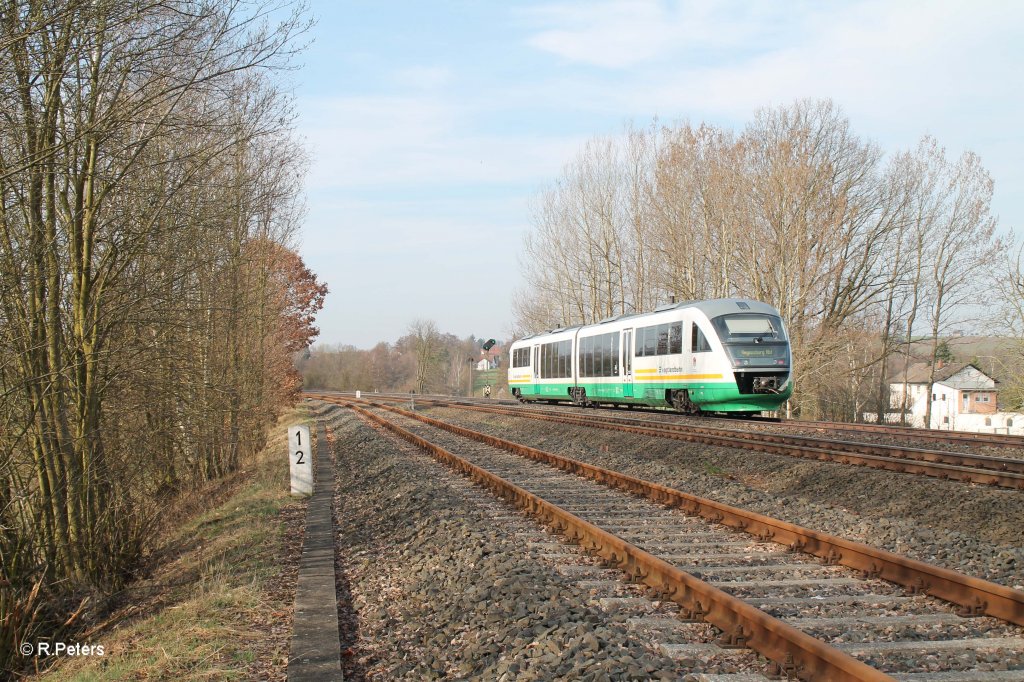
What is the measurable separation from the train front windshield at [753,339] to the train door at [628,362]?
5415 millimetres

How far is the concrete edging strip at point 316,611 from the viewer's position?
4973 millimetres

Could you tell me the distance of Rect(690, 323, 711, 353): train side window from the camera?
20.4 metres

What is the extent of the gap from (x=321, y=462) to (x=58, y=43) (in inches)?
443

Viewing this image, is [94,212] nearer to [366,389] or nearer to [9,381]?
[9,381]

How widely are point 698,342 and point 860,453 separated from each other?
7.44m

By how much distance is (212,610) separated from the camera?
21.6 ft

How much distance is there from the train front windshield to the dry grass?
11.6 m

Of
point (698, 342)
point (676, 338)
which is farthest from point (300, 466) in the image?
point (676, 338)

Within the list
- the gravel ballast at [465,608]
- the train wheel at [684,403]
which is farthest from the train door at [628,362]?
the gravel ballast at [465,608]

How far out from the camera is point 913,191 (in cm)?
4203

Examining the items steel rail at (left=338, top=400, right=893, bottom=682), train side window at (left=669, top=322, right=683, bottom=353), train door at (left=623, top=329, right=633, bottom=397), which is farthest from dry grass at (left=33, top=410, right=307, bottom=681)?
train door at (left=623, top=329, right=633, bottom=397)

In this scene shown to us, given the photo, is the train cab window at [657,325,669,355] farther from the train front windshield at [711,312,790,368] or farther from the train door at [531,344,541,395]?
the train door at [531,344,541,395]

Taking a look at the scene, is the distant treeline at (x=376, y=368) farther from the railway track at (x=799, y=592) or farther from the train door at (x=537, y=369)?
the railway track at (x=799, y=592)

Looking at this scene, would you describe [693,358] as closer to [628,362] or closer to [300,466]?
[628,362]
